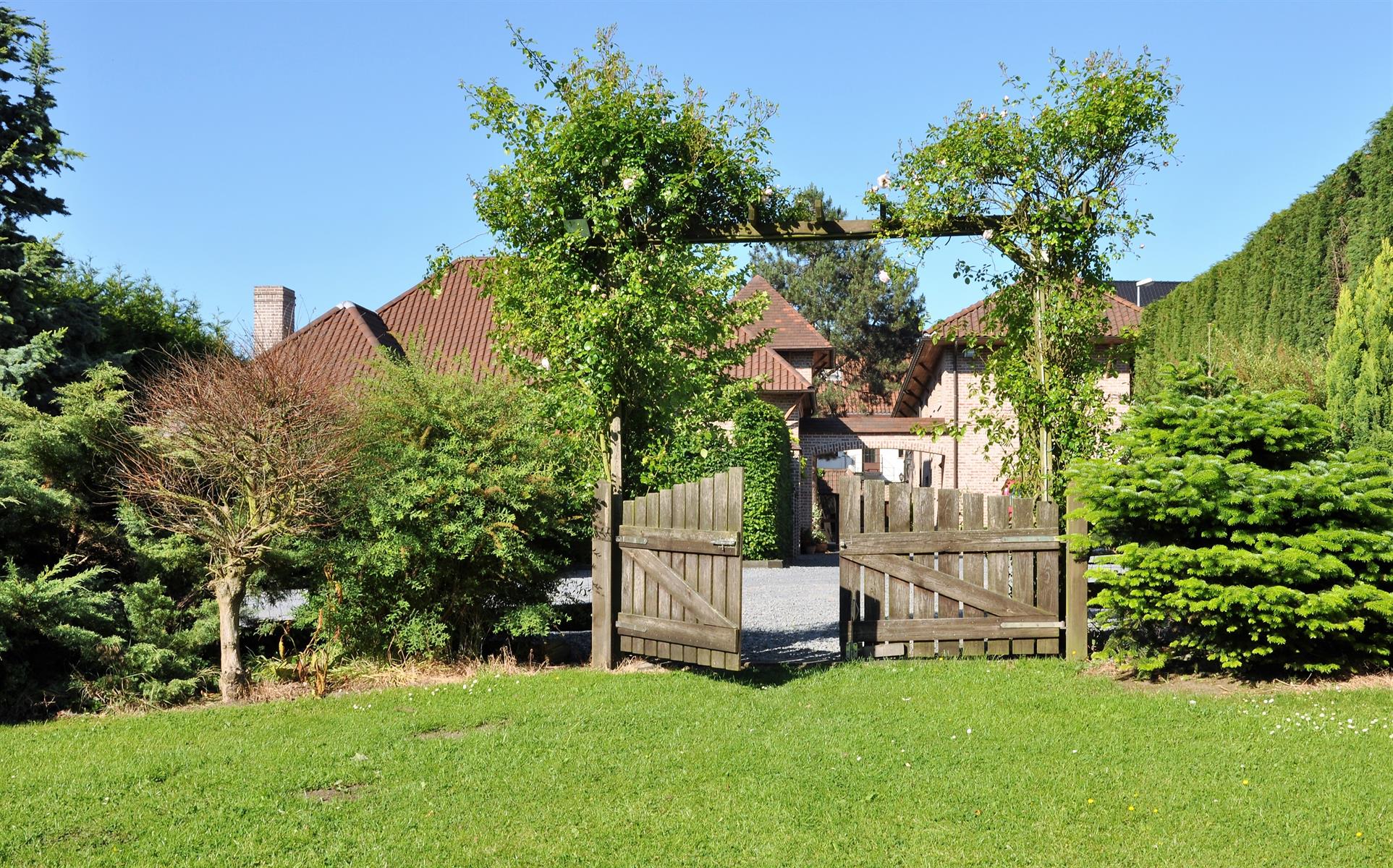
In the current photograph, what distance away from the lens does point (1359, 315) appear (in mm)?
9766

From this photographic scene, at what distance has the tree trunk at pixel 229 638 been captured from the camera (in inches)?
307

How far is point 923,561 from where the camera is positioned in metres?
8.74

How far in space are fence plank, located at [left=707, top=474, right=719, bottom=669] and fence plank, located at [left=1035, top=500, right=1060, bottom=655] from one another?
2743 mm

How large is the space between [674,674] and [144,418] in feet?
15.8

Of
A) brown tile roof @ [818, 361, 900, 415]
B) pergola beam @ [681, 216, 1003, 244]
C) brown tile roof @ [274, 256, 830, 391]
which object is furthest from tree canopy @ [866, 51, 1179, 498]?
brown tile roof @ [818, 361, 900, 415]

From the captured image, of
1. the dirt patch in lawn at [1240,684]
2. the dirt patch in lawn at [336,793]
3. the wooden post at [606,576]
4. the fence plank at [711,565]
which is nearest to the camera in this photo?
the dirt patch in lawn at [336,793]

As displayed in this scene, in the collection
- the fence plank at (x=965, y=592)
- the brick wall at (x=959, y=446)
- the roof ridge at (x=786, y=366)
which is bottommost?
the fence plank at (x=965, y=592)

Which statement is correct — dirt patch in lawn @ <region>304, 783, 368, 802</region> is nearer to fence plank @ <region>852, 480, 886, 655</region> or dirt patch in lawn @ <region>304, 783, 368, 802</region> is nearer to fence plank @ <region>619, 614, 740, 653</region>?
fence plank @ <region>619, 614, 740, 653</region>

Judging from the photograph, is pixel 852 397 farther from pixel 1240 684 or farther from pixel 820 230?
pixel 1240 684

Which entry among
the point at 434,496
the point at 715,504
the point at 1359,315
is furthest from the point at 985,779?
the point at 1359,315

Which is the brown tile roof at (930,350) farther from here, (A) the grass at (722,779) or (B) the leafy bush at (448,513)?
(A) the grass at (722,779)

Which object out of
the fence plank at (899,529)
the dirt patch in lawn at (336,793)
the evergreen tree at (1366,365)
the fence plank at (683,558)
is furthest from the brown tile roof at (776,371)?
the dirt patch in lawn at (336,793)

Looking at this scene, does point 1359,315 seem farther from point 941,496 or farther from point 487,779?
point 487,779

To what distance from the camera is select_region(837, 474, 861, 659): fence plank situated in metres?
8.70
